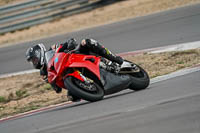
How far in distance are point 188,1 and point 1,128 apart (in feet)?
34.5

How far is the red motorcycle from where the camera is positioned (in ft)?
20.6

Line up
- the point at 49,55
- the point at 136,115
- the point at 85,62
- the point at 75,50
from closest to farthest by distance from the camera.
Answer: the point at 136,115
the point at 85,62
the point at 75,50
the point at 49,55

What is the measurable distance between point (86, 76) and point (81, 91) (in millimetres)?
458

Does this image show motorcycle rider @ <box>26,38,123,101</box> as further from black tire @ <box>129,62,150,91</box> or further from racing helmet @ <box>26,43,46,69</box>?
black tire @ <box>129,62,150,91</box>

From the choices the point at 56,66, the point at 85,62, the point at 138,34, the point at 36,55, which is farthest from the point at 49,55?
the point at 138,34

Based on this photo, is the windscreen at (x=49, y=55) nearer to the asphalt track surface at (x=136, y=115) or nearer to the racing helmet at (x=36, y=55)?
the racing helmet at (x=36, y=55)

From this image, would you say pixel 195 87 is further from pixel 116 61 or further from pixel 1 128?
pixel 1 128

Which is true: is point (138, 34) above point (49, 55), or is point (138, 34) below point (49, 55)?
below

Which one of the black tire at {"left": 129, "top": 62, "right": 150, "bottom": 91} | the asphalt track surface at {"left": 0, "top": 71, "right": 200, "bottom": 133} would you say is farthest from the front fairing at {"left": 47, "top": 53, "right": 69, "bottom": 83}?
the black tire at {"left": 129, "top": 62, "right": 150, "bottom": 91}

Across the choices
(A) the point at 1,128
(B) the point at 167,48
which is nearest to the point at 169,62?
(B) the point at 167,48

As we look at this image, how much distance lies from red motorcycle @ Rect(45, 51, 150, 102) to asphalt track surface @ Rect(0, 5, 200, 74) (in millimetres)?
4489

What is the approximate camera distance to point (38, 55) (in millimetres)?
6801

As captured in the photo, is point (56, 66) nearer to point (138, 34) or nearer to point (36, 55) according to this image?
Answer: point (36, 55)

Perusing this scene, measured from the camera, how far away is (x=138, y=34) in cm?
1266
